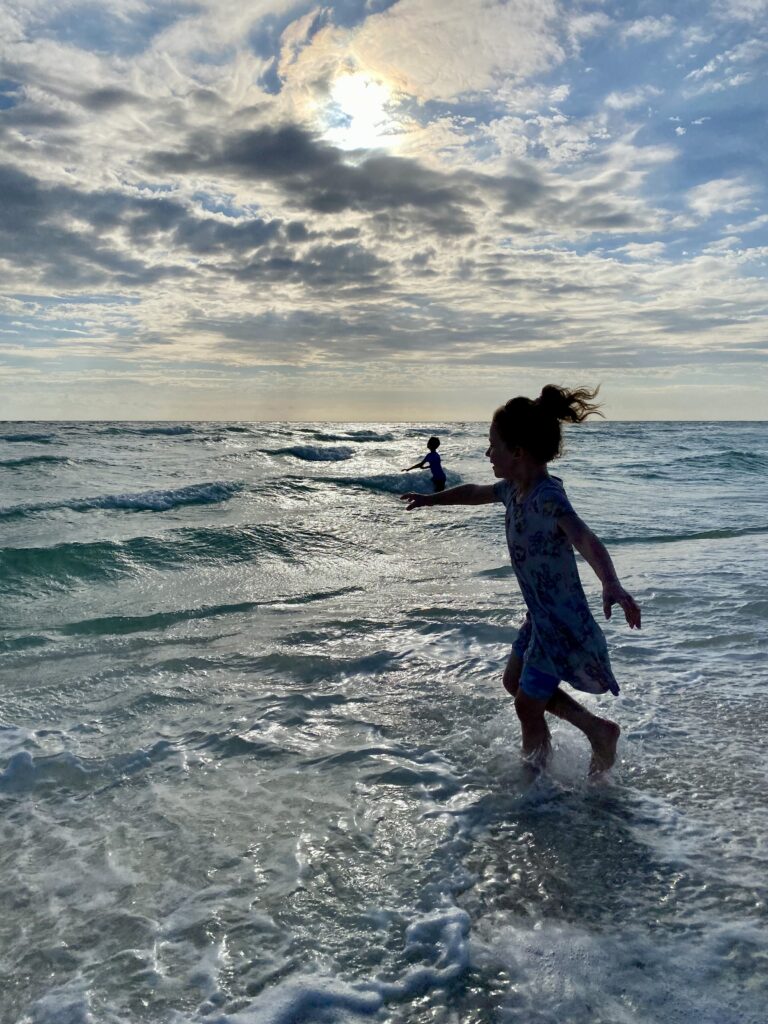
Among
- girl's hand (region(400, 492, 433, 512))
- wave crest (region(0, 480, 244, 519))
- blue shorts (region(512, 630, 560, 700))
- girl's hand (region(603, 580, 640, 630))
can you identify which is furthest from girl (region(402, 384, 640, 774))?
wave crest (region(0, 480, 244, 519))

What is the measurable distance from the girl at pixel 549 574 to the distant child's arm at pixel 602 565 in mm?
12

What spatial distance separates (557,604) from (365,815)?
1299 mm

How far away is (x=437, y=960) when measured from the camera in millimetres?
2340

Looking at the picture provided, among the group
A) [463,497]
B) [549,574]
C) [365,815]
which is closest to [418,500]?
[463,497]

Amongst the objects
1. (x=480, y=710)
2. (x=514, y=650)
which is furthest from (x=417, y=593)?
(x=514, y=650)

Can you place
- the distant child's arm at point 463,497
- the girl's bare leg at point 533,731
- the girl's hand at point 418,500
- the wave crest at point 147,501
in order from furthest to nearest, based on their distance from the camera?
the wave crest at point 147,501 < the girl's hand at point 418,500 < the distant child's arm at point 463,497 < the girl's bare leg at point 533,731

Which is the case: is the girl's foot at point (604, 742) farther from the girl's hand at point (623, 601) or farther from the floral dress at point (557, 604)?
the girl's hand at point (623, 601)

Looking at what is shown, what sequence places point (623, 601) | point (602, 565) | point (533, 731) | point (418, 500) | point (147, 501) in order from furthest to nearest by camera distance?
point (147, 501), point (418, 500), point (533, 731), point (602, 565), point (623, 601)

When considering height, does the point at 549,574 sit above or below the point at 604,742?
above

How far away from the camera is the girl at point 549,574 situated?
3.40 metres

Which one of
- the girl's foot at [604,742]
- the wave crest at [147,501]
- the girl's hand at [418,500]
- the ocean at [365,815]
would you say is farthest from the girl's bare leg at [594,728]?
the wave crest at [147,501]

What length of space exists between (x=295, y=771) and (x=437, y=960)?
1.49 m

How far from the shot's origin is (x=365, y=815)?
10.6ft

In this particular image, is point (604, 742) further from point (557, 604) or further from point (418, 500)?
point (418, 500)
